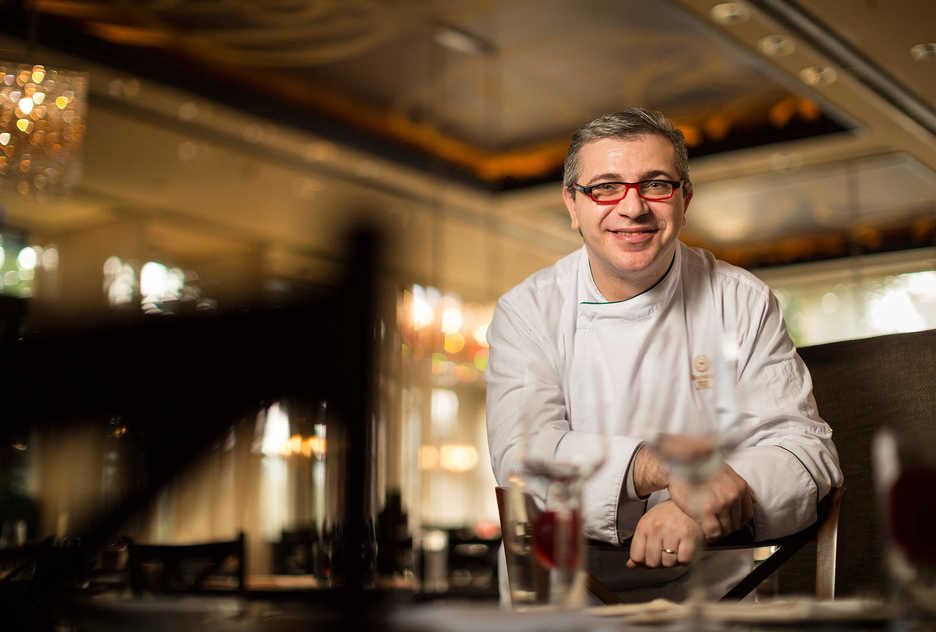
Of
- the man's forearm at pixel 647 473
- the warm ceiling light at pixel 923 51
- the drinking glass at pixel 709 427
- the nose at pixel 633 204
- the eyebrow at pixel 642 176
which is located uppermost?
the warm ceiling light at pixel 923 51

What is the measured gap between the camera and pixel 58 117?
3.61 meters

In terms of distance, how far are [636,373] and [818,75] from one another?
4.48 m

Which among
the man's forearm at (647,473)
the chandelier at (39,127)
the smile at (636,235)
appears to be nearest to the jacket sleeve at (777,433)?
the man's forearm at (647,473)

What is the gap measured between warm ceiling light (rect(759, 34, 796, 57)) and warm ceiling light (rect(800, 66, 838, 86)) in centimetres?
29

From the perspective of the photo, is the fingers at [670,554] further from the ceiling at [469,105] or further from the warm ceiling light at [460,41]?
the warm ceiling light at [460,41]

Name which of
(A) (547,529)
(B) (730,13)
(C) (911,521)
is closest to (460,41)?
(B) (730,13)

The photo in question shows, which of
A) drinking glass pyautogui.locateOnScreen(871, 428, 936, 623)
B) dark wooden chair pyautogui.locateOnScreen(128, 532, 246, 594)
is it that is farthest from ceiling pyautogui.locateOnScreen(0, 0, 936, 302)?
drinking glass pyautogui.locateOnScreen(871, 428, 936, 623)

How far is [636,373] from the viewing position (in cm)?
161

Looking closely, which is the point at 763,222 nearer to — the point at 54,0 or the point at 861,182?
the point at 861,182

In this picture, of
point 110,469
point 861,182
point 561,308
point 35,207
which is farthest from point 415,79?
point 110,469

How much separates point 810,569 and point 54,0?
484 cm

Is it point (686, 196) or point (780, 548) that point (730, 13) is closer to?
point (686, 196)

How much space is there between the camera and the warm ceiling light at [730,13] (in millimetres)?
4648

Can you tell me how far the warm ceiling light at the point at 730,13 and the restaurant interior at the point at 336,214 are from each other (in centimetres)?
2
